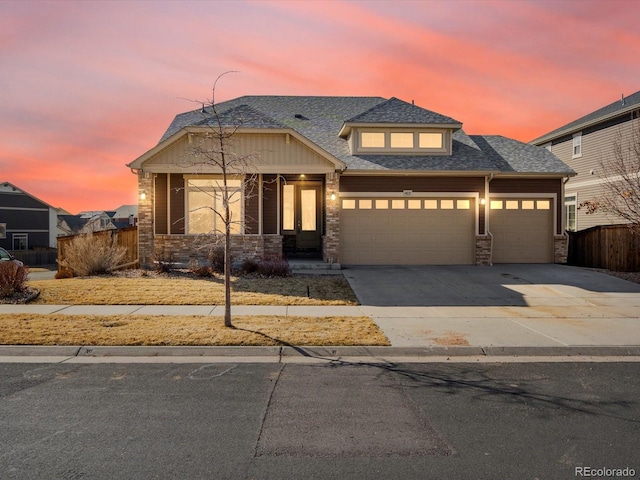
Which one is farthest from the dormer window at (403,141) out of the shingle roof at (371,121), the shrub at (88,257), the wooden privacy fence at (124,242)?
the shrub at (88,257)

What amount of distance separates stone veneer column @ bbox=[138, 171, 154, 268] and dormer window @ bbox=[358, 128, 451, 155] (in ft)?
27.8

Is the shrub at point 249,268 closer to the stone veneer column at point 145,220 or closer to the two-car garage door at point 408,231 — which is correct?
the stone veneer column at point 145,220

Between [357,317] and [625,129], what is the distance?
2248 centimetres

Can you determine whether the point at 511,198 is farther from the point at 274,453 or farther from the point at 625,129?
the point at 274,453

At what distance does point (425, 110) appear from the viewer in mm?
20484

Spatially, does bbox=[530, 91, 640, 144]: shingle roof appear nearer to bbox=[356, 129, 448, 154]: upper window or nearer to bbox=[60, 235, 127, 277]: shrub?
bbox=[356, 129, 448, 154]: upper window

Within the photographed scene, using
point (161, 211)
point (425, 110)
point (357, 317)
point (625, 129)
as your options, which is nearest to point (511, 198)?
point (425, 110)

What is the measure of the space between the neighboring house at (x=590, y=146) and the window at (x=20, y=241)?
5064cm

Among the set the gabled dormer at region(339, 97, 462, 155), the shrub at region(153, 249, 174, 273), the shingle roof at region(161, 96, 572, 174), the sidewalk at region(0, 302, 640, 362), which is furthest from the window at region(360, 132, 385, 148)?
the sidewalk at region(0, 302, 640, 362)

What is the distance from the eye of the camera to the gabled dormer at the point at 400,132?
1956cm

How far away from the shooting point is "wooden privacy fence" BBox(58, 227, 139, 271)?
16.2 metres

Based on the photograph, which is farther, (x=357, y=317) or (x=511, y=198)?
(x=511, y=198)

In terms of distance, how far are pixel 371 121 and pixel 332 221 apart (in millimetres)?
5181

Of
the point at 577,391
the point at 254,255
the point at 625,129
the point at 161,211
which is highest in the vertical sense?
the point at 625,129
